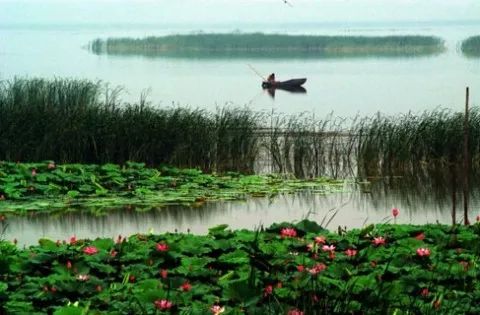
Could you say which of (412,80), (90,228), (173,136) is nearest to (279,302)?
(90,228)

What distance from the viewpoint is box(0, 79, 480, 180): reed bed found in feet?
42.4

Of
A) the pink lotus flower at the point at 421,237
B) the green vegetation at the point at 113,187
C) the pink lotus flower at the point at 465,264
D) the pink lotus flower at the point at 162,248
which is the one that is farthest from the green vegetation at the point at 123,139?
the pink lotus flower at the point at 465,264

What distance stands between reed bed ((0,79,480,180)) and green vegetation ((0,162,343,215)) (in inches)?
28.3

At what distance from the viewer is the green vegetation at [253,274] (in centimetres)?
553

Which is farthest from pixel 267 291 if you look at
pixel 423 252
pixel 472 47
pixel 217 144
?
pixel 472 47

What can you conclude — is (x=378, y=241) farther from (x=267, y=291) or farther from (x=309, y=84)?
(x=309, y=84)

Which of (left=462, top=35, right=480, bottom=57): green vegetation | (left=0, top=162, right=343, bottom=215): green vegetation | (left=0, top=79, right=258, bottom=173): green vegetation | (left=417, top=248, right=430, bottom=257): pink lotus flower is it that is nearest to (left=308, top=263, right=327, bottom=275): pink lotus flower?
(left=417, top=248, right=430, bottom=257): pink lotus flower

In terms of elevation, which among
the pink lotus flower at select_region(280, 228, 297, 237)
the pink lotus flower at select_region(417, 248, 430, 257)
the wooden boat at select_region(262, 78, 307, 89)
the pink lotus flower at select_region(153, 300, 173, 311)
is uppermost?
the wooden boat at select_region(262, 78, 307, 89)

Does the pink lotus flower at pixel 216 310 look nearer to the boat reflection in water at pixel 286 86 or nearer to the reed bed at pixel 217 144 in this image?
the reed bed at pixel 217 144

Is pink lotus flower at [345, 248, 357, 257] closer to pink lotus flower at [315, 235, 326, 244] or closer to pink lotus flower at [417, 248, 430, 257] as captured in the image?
pink lotus flower at [315, 235, 326, 244]

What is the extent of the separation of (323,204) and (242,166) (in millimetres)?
2247

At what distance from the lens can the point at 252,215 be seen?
10.6m

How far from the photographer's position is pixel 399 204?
11.6 metres

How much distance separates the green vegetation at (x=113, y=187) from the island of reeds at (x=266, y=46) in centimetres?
5112
